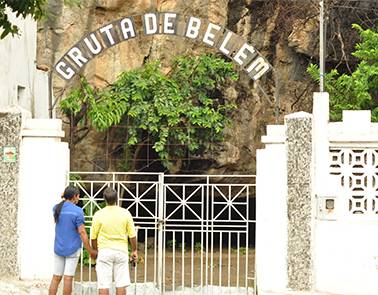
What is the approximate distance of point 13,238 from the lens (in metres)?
10.1

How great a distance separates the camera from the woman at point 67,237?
9.45 m

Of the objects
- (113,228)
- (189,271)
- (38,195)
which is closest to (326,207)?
(113,228)

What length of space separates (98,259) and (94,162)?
915cm

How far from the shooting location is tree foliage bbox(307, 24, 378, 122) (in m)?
15.7

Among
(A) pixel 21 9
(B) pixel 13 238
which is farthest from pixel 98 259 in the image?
(A) pixel 21 9

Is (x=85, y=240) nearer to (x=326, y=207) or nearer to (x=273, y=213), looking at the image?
(x=273, y=213)

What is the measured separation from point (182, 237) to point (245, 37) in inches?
315

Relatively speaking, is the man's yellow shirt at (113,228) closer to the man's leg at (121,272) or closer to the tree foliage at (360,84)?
the man's leg at (121,272)

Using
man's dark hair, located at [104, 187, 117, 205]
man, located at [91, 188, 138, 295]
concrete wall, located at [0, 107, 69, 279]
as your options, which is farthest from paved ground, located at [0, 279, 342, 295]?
man's dark hair, located at [104, 187, 117, 205]

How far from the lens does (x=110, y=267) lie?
9.08 meters

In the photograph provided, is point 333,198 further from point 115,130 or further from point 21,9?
point 115,130

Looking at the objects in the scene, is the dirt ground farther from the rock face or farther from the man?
the man

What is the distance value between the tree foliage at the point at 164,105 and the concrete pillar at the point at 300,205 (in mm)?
7020

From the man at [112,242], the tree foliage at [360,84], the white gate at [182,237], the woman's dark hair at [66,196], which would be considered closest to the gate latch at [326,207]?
the white gate at [182,237]
